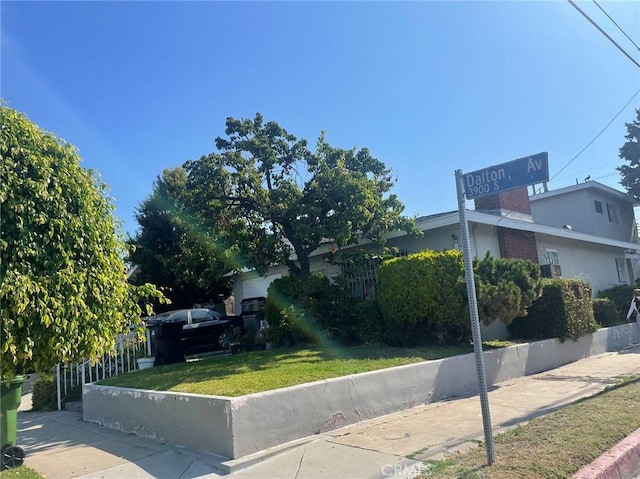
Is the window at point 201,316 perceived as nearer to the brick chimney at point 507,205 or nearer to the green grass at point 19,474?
the brick chimney at point 507,205

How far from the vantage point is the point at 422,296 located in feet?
33.6

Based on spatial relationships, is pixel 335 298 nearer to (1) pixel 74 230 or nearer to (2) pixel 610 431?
(2) pixel 610 431

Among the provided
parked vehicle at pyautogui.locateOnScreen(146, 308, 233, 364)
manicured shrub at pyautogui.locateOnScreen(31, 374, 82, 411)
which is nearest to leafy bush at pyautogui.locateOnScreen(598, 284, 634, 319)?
parked vehicle at pyautogui.locateOnScreen(146, 308, 233, 364)

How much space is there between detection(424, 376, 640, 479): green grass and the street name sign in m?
2.56

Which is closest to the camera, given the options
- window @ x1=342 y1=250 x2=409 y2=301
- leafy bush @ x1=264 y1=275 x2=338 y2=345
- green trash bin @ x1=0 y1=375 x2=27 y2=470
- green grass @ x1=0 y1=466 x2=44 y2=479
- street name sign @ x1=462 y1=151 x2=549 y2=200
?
street name sign @ x1=462 y1=151 x2=549 y2=200

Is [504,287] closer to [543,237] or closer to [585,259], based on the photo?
[543,237]

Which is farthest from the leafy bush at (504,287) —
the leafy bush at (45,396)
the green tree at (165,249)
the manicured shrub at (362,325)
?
the green tree at (165,249)

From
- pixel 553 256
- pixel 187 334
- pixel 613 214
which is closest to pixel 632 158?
pixel 613 214

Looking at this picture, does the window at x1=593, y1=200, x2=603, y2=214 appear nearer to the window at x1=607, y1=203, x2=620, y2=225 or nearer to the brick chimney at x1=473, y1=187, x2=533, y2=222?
the window at x1=607, y1=203, x2=620, y2=225

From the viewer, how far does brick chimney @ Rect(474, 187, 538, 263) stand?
1396cm

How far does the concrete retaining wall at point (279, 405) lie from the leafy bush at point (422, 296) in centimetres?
111

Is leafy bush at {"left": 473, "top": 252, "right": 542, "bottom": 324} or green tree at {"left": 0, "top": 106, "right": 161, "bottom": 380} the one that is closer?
green tree at {"left": 0, "top": 106, "right": 161, "bottom": 380}

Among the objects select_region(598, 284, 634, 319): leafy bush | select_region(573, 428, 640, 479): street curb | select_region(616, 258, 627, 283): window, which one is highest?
select_region(616, 258, 627, 283): window

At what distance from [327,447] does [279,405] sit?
79 centimetres
